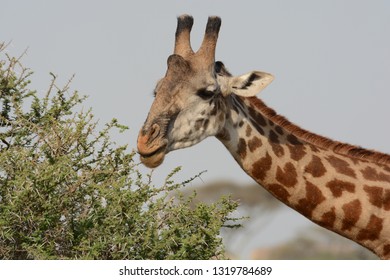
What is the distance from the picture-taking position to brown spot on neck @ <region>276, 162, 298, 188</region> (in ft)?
40.1

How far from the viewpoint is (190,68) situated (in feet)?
40.2

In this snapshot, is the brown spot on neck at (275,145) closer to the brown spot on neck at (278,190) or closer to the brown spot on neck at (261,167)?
the brown spot on neck at (261,167)

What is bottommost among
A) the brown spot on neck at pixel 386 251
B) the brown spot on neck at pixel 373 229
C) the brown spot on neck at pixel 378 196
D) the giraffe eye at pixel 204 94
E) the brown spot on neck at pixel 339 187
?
the brown spot on neck at pixel 386 251

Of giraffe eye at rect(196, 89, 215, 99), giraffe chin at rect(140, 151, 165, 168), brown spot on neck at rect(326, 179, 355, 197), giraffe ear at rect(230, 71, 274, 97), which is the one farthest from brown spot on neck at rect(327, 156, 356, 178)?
giraffe chin at rect(140, 151, 165, 168)

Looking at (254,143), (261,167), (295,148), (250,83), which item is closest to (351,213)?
(295,148)

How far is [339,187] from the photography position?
1227cm

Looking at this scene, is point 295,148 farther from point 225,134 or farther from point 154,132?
point 154,132

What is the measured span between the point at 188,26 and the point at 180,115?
145cm

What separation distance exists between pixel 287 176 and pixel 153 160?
163cm

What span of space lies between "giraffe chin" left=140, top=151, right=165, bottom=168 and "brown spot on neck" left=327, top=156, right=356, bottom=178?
81.2 inches

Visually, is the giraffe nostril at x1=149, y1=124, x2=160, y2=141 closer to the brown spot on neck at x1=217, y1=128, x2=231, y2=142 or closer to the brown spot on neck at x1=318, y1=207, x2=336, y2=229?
the brown spot on neck at x1=217, y1=128, x2=231, y2=142

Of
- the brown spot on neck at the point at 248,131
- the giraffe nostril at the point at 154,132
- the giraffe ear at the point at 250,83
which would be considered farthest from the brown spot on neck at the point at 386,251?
the giraffe nostril at the point at 154,132

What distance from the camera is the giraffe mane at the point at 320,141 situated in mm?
12688

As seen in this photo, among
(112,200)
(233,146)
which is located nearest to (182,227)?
(112,200)
